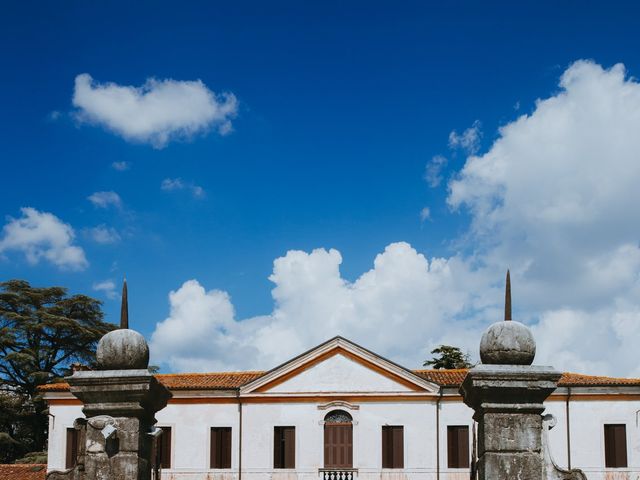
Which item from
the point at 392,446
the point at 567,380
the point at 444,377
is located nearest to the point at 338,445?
the point at 392,446

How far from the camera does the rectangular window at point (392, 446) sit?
33.9 m

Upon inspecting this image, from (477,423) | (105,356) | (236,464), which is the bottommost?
(236,464)

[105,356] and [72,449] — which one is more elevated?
[105,356]

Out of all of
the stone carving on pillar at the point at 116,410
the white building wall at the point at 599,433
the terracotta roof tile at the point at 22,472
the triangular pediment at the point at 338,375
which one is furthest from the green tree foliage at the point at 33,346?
the stone carving on pillar at the point at 116,410

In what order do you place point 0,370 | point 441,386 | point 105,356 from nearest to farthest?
point 105,356 → point 441,386 → point 0,370

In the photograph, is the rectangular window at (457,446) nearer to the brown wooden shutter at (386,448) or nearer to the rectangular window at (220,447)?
the brown wooden shutter at (386,448)

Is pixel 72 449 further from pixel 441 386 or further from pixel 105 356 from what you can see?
pixel 105 356

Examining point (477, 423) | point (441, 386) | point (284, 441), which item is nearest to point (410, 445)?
point (441, 386)

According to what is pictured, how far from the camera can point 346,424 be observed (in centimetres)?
3434

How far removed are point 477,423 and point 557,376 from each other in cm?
88

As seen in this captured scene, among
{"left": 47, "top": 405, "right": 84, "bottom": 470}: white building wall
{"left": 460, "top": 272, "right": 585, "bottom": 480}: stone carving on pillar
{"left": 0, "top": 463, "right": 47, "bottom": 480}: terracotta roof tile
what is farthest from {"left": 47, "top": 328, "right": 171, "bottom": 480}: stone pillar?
{"left": 0, "top": 463, "right": 47, "bottom": 480}: terracotta roof tile

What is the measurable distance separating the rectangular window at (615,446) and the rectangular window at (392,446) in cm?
778

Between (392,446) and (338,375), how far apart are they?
138 inches

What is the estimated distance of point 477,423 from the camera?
7.48 meters
